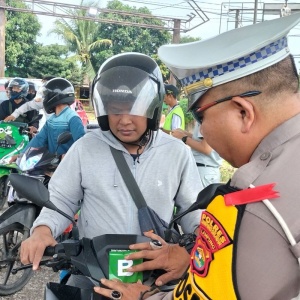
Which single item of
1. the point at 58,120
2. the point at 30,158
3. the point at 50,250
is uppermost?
the point at 50,250

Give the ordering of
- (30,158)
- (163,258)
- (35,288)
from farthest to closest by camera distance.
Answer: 1. (35,288)
2. (30,158)
3. (163,258)

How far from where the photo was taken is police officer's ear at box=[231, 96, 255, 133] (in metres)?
1.06

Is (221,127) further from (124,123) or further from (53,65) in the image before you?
(53,65)

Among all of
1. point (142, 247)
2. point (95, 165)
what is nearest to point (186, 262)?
point (142, 247)

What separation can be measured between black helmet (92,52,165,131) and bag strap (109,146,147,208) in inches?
8.3

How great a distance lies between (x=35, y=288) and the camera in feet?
13.5

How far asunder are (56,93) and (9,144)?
5.02 ft

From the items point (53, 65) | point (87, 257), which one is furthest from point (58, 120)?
point (53, 65)

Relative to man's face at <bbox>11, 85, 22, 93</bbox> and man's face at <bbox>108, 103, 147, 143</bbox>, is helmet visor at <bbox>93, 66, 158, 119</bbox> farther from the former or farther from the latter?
man's face at <bbox>11, 85, 22, 93</bbox>

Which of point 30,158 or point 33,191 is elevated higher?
point 33,191

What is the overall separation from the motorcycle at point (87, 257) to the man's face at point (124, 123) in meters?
0.47

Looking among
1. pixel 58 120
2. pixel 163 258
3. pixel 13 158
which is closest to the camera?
pixel 163 258

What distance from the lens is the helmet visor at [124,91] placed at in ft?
6.68

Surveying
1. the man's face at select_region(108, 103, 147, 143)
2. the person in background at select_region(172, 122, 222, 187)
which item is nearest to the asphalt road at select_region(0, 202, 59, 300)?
Answer: the person in background at select_region(172, 122, 222, 187)
